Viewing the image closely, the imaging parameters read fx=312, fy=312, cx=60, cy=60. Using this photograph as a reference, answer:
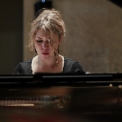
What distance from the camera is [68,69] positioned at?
115cm

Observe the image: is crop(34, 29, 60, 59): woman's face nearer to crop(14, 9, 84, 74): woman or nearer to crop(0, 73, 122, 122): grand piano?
crop(14, 9, 84, 74): woman

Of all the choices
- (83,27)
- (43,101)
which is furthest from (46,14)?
(83,27)

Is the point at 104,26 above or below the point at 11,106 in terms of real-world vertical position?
above

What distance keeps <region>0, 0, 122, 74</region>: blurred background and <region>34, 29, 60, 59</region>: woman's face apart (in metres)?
1.35

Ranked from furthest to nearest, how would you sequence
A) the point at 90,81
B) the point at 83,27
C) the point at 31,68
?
1. the point at 83,27
2. the point at 31,68
3. the point at 90,81

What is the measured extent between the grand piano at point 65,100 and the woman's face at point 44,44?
1.02 ft

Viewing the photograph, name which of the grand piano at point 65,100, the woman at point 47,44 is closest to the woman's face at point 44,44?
the woman at point 47,44

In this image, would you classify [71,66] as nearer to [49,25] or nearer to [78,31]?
[49,25]

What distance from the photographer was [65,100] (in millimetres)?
777

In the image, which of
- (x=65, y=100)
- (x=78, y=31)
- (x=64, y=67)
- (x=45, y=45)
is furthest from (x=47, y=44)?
(x=78, y=31)

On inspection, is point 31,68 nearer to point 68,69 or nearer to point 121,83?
point 68,69

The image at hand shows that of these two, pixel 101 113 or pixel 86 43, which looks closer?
pixel 101 113

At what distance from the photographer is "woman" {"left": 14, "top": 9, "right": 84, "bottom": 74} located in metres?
1.06

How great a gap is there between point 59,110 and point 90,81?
0.35 ft
